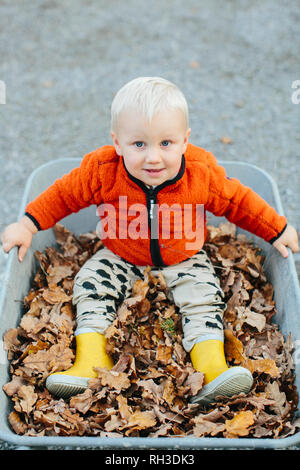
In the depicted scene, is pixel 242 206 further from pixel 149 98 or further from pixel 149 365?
pixel 149 365

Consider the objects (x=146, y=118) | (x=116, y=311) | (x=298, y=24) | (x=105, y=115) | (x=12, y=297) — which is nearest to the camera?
(x=146, y=118)

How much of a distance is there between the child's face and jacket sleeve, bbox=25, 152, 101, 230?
298 mm

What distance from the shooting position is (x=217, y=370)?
82.3 inches

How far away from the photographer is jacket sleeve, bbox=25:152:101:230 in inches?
92.9

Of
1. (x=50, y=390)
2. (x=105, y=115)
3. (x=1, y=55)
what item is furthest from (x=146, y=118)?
(x=1, y=55)

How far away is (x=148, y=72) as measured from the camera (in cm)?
490

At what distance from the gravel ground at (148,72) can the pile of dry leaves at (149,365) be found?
2.34 ft

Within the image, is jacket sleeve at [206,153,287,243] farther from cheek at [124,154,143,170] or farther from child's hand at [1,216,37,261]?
child's hand at [1,216,37,261]

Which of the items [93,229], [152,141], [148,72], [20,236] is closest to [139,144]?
[152,141]

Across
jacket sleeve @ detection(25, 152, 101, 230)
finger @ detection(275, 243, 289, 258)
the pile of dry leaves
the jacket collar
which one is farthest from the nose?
finger @ detection(275, 243, 289, 258)

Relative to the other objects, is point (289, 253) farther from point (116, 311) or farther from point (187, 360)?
point (116, 311)

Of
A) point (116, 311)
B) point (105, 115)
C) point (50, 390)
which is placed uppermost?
point (105, 115)
